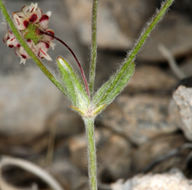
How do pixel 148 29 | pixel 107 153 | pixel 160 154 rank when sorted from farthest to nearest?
pixel 107 153
pixel 160 154
pixel 148 29

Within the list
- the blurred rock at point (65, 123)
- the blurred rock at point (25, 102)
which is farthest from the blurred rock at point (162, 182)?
the blurred rock at point (25, 102)

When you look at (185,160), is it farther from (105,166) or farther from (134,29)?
(134,29)

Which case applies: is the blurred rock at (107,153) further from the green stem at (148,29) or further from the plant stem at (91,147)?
the green stem at (148,29)

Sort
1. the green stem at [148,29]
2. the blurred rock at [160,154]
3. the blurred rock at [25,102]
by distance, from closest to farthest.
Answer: the green stem at [148,29] → the blurred rock at [160,154] → the blurred rock at [25,102]

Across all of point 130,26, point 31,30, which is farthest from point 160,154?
point 130,26

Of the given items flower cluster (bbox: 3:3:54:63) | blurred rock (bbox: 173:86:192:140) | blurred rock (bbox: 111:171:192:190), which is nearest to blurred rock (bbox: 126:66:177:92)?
blurred rock (bbox: 173:86:192:140)

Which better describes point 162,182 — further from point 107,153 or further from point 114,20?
point 114,20

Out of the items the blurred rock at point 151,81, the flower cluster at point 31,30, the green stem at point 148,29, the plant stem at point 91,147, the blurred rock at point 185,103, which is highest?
the blurred rock at point 151,81

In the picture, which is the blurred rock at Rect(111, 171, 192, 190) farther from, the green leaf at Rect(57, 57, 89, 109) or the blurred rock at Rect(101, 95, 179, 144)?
the blurred rock at Rect(101, 95, 179, 144)
